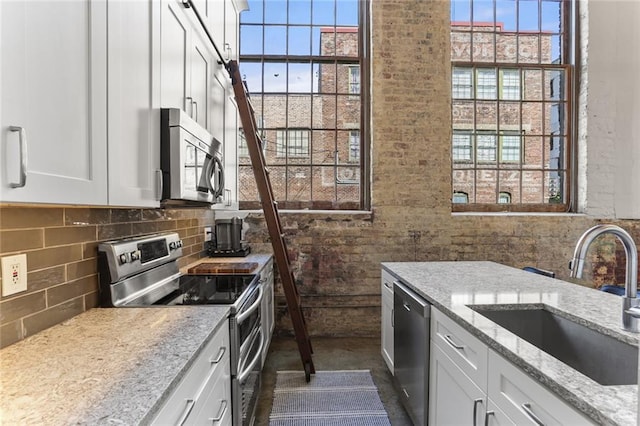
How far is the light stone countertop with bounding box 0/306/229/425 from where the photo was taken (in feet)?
2.47

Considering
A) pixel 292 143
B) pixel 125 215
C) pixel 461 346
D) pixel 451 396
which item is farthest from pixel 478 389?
pixel 292 143

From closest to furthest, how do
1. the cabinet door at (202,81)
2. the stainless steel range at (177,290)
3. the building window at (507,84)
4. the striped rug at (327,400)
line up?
the stainless steel range at (177,290) → the cabinet door at (202,81) → the striped rug at (327,400) → the building window at (507,84)

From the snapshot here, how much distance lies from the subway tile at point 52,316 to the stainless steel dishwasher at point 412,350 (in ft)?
5.11

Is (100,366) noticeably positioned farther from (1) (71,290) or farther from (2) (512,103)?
(2) (512,103)

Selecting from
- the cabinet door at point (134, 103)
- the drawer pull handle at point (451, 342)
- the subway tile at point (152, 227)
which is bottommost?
the drawer pull handle at point (451, 342)

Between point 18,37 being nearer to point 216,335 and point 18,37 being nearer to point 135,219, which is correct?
point 216,335

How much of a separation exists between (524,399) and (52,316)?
1595 mm

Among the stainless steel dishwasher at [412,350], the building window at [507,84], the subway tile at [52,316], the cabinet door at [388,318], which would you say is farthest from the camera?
the building window at [507,84]

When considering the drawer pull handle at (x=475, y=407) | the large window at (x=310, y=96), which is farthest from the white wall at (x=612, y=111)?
the drawer pull handle at (x=475, y=407)

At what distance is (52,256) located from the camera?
129 cm

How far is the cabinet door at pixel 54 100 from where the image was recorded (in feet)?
2.55

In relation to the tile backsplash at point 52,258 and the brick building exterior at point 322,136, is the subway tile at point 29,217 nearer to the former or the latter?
the tile backsplash at point 52,258

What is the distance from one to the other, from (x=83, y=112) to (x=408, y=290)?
1806 mm

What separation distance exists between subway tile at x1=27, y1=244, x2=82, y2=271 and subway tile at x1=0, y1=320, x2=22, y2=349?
0.58ft
